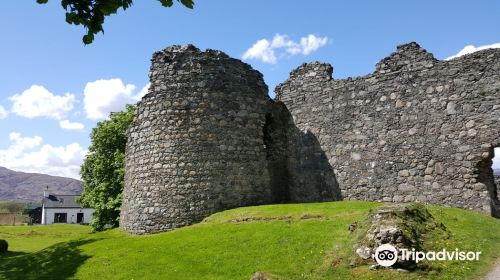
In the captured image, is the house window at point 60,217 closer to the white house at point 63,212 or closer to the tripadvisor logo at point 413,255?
the white house at point 63,212

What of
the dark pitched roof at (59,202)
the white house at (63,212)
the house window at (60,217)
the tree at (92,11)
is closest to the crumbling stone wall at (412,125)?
the tree at (92,11)

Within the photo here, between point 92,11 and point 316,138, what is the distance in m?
15.4

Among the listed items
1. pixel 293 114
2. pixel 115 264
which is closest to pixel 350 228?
pixel 115 264

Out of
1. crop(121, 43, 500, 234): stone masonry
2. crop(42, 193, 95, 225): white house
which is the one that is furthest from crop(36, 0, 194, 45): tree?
crop(42, 193, 95, 225): white house

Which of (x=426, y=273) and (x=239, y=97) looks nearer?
(x=426, y=273)

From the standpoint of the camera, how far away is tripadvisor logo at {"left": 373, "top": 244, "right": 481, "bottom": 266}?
10.0 meters

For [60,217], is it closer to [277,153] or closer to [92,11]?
[277,153]

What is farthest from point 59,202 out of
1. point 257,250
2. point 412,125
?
point 257,250

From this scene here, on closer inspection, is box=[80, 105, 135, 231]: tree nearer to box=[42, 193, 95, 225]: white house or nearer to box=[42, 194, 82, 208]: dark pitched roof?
box=[42, 193, 95, 225]: white house

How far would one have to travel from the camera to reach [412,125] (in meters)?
17.6

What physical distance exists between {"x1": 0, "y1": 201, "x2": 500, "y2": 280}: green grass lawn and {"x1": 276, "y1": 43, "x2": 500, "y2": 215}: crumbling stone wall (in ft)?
6.25

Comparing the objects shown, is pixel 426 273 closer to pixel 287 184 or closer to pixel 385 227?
pixel 385 227

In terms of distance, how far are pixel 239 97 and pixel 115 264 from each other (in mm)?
8864

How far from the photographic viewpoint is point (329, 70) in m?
20.5
